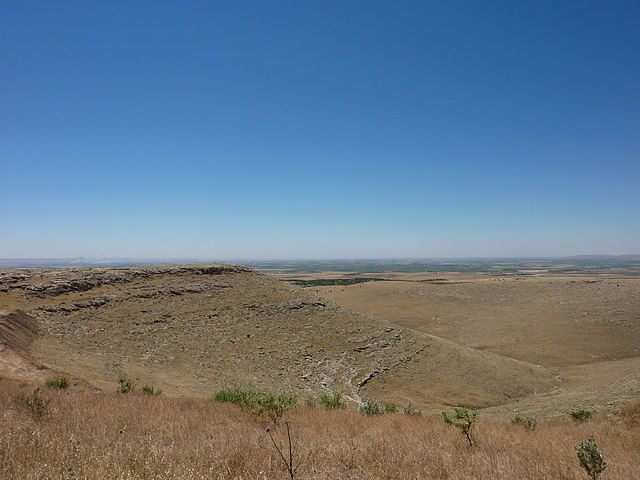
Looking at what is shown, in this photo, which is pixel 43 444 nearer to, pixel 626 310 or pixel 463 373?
pixel 463 373

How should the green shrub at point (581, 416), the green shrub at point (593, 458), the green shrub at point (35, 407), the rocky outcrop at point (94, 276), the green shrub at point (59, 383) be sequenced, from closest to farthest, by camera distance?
the green shrub at point (593, 458)
the green shrub at point (35, 407)
the green shrub at point (59, 383)
the green shrub at point (581, 416)
the rocky outcrop at point (94, 276)

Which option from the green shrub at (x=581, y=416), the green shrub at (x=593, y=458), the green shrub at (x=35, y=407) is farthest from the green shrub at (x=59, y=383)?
the green shrub at (x=581, y=416)

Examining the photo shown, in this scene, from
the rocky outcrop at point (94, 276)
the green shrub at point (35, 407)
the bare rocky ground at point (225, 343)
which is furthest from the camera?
the rocky outcrop at point (94, 276)

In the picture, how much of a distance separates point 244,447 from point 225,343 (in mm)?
19530

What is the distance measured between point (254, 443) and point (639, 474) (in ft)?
22.9

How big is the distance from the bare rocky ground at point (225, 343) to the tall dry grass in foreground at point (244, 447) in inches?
311

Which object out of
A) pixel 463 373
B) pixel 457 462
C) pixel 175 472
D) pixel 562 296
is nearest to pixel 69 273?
pixel 175 472

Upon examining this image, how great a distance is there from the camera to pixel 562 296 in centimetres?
5909

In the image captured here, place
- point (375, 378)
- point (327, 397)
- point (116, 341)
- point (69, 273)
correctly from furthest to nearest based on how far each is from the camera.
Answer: point (69, 273) → point (375, 378) → point (116, 341) → point (327, 397)

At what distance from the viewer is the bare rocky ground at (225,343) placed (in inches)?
752

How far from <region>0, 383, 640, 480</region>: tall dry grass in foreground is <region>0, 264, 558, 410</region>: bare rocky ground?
25.9ft

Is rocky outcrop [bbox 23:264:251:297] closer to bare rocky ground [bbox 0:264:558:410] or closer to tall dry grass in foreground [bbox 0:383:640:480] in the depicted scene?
bare rocky ground [bbox 0:264:558:410]

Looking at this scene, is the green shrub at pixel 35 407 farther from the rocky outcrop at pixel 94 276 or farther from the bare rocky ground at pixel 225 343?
the rocky outcrop at pixel 94 276

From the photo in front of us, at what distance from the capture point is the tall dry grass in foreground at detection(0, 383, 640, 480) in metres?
4.70
